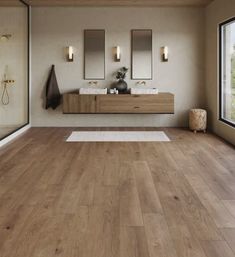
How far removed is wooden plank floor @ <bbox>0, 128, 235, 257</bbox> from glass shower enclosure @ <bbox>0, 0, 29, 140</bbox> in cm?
92

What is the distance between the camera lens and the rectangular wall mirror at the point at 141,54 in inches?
Answer: 292

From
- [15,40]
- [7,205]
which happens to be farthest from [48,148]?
[7,205]

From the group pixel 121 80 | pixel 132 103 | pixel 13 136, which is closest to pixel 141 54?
pixel 121 80

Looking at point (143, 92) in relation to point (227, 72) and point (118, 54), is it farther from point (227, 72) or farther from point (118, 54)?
point (227, 72)

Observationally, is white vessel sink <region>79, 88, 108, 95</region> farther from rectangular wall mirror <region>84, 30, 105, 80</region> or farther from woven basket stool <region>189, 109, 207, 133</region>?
woven basket stool <region>189, 109, 207, 133</region>

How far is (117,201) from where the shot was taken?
3.14 meters

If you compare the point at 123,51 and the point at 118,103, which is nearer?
the point at 118,103

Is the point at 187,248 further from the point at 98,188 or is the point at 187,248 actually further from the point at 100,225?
the point at 98,188

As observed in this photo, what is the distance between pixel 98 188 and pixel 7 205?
2.77 feet

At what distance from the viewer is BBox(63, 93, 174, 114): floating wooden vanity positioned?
6957 mm

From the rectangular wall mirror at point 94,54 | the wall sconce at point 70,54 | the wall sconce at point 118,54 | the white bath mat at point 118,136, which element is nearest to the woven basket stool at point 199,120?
the white bath mat at point 118,136

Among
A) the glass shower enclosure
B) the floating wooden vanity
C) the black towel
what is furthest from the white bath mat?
the glass shower enclosure

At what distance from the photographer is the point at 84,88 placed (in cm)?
730

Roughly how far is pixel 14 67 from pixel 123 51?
2.20 m
